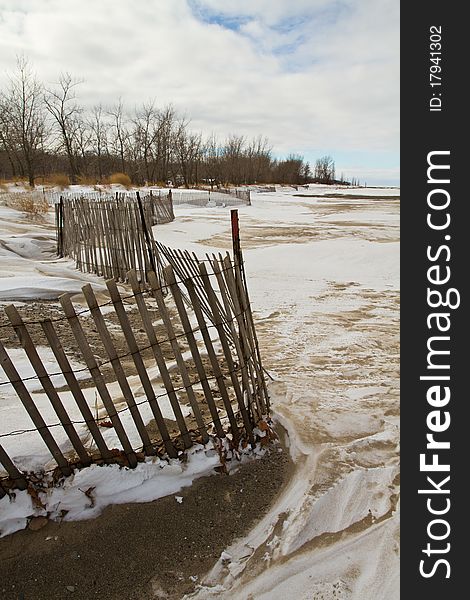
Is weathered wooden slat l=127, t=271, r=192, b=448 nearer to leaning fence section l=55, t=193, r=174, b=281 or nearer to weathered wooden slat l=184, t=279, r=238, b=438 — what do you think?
weathered wooden slat l=184, t=279, r=238, b=438

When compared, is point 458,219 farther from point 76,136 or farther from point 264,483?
point 76,136

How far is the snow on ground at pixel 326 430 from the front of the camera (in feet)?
6.35

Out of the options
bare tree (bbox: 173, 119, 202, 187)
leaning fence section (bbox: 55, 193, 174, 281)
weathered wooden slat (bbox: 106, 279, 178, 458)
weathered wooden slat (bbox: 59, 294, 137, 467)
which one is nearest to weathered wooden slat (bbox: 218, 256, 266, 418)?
weathered wooden slat (bbox: 106, 279, 178, 458)

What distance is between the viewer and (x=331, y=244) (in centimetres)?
1099

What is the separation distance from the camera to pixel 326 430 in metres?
2.98

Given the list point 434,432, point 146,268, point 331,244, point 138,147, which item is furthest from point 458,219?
point 138,147

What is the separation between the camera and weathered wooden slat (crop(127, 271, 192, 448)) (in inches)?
86.7

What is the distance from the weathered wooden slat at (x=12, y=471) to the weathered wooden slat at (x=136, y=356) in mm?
740

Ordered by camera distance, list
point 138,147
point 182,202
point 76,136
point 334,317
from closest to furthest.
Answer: point 334,317, point 182,202, point 76,136, point 138,147

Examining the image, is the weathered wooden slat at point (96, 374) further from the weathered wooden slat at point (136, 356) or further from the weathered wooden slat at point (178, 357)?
the weathered wooden slat at point (178, 357)

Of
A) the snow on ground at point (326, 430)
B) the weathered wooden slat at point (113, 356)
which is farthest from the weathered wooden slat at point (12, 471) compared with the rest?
the weathered wooden slat at point (113, 356)

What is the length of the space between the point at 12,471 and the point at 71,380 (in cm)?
55

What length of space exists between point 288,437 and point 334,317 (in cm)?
284

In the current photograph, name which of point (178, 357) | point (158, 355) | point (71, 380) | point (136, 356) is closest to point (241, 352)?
point (178, 357)
